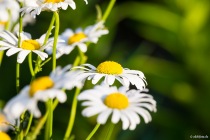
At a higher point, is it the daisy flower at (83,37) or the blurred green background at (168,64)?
the daisy flower at (83,37)

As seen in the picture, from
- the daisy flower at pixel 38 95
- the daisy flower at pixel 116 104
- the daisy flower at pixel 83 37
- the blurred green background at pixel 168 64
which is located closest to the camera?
the daisy flower at pixel 38 95

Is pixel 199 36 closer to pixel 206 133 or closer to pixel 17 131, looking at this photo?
pixel 206 133

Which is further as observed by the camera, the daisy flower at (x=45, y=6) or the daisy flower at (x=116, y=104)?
the daisy flower at (x=45, y=6)

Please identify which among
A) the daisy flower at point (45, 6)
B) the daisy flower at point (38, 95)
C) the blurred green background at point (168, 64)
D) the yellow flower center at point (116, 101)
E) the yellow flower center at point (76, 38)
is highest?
the daisy flower at point (45, 6)

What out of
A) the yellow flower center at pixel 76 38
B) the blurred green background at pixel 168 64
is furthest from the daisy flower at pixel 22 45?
the blurred green background at pixel 168 64

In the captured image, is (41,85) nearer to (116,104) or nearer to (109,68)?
(116,104)

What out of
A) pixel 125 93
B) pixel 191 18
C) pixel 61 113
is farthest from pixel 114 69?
pixel 191 18

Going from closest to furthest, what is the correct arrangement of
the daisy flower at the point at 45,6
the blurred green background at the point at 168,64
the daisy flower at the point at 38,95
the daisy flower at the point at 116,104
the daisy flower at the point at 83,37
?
the daisy flower at the point at 38,95, the daisy flower at the point at 116,104, the daisy flower at the point at 45,6, the daisy flower at the point at 83,37, the blurred green background at the point at 168,64

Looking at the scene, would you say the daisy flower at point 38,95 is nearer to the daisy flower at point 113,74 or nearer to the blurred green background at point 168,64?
the daisy flower at point 113,74
